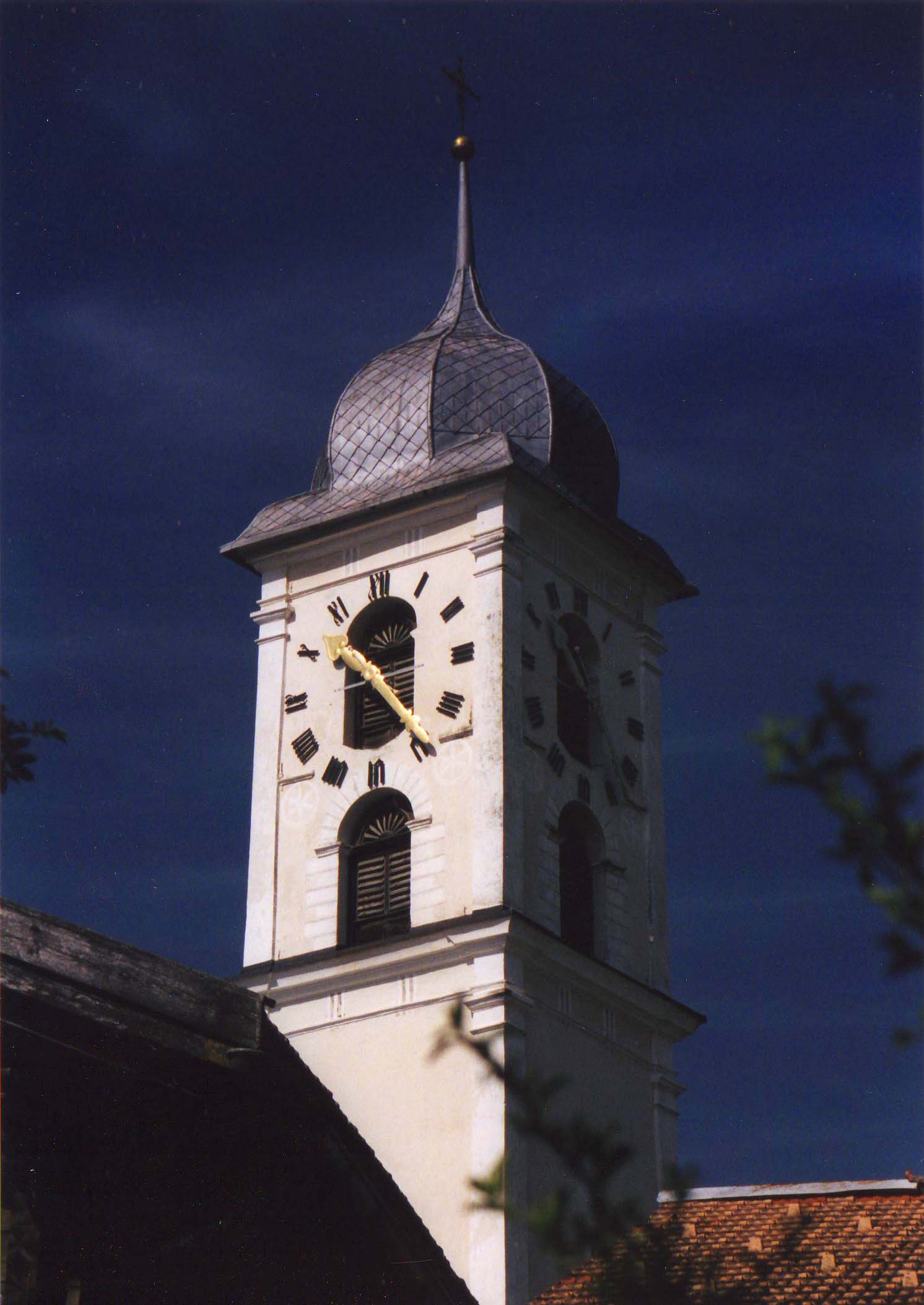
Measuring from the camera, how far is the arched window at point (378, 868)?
992 inches

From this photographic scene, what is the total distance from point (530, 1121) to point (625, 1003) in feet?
66.7

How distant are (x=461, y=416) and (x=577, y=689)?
4.00 meters

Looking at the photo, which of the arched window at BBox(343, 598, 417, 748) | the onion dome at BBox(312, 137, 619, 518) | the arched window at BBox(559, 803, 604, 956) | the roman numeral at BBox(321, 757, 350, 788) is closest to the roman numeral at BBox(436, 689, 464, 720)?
the arched window at BBox(343, 598, 417, 748)

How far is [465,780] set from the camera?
2514 centimetres

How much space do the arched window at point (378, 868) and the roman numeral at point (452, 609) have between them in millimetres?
2103

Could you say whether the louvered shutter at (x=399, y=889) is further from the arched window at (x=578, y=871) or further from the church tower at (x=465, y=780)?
the arched window at (x=578, y=871)

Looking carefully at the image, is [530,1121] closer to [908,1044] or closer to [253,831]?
[908,1044]

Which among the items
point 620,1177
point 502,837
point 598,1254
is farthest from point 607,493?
point 598,1254

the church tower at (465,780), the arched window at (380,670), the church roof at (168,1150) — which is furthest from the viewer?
the arched window at (380,670)

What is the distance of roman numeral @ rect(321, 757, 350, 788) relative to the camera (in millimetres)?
26219

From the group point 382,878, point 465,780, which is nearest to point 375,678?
point 465,780

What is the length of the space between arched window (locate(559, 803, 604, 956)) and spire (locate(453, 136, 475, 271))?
9.49 meters

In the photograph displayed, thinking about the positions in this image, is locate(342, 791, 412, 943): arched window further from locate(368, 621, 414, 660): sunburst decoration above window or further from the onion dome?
the onion dome

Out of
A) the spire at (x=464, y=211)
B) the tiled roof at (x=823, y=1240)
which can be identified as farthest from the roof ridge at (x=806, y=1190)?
the spire at (x=464, y=211)
